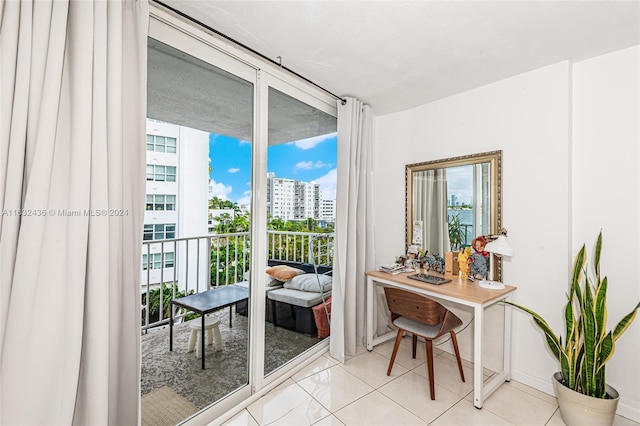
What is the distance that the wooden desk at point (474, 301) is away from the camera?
195 cm

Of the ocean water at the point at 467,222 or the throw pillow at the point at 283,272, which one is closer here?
the throw pillow at the point at 283,272

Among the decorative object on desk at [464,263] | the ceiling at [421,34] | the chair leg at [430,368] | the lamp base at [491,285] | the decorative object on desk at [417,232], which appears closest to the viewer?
the ceiling at [421,34]

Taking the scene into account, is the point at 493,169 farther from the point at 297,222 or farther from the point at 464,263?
the point at 297,222

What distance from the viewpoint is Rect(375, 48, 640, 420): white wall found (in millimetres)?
1933

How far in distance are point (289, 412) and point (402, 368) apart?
107cm

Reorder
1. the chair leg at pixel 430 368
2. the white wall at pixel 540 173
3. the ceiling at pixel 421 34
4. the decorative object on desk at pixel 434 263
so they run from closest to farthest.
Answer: the ceiling at pixel 421 34 < the white wall at pixel 540 173 < the chair leg at pixel 430 368 < the decorative object on desk at pixel 434 263

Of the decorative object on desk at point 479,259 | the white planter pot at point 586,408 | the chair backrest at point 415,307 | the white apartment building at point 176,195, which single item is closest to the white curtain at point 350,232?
the chair backrest at point 415,307

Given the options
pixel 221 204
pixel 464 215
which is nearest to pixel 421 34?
pixel 464 215

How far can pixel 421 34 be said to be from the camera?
1.74 meters

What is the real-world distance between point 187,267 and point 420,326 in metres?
1.82

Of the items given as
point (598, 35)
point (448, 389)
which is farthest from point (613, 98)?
point (448, 389)

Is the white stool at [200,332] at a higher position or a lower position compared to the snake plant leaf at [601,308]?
lower

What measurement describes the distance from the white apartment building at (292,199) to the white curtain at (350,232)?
232mm

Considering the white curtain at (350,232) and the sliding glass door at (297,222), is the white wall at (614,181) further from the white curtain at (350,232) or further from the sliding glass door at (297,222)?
the sliding glass door at (297,222)
